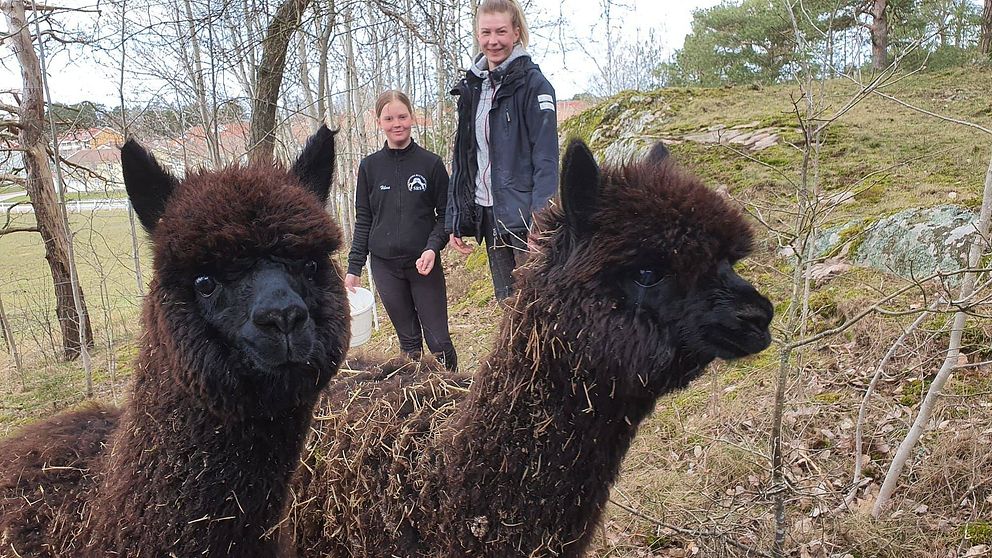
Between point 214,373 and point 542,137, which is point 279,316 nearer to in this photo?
point 214,373

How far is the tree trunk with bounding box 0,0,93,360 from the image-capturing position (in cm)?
774

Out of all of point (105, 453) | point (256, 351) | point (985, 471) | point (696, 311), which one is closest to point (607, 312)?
point (696, 311)

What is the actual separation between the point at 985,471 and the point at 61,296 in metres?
13.8

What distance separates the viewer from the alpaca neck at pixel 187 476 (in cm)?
204

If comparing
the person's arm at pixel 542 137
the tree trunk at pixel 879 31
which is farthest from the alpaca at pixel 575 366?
the tree trunk at pixel 879 31

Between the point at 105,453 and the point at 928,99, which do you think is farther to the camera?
Answer: the point at 928,99

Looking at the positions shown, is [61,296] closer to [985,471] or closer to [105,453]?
[105,453]

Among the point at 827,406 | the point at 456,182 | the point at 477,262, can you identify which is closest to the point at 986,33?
the point at 477,262

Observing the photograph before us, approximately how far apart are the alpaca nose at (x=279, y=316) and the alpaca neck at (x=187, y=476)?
0.38m

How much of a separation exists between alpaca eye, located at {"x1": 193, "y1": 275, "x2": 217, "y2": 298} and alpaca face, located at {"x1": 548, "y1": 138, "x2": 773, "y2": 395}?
1239 millimetres

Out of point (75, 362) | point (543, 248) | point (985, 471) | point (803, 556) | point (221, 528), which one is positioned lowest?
point (75, 362)

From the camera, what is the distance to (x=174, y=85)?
868cm

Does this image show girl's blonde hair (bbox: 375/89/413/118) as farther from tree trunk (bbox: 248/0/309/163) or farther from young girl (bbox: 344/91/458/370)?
tree trunk (bbox: 248/0/309/163)

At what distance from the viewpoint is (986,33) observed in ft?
45.4
